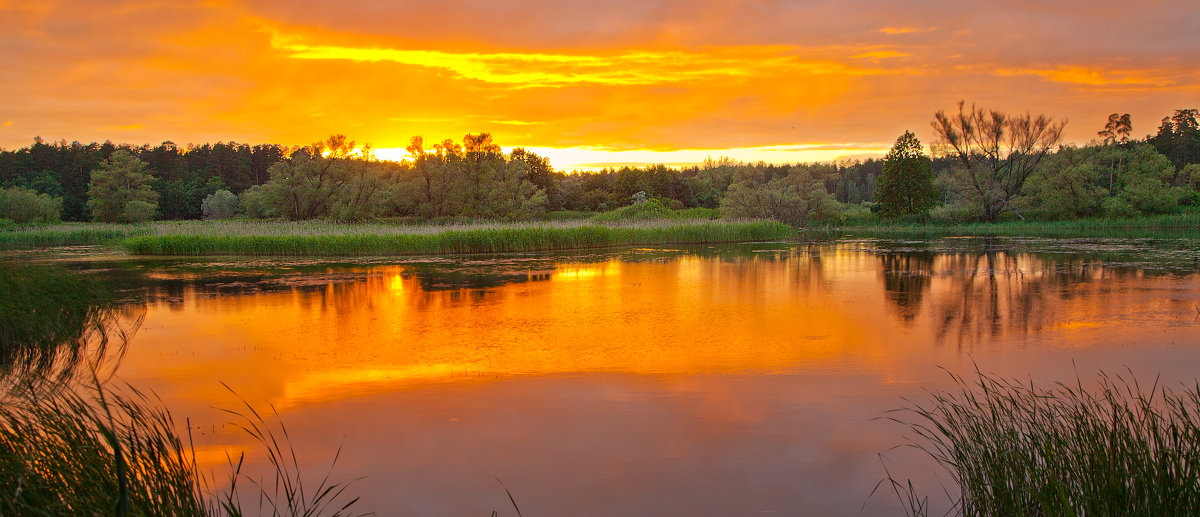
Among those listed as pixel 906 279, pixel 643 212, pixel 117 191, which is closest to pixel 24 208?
pixel 117 191

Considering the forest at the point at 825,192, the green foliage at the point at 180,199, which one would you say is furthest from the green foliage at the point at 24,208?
the green foliage at the point at 180,199

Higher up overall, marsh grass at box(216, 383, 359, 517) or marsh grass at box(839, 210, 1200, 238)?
marsh grass at box(839, 210, 1200, 238)

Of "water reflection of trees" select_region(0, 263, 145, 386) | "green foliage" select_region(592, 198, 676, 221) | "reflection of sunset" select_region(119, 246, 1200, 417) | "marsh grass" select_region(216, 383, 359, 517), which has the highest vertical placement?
"green foliage" select_region(592, 198, 676, 221)

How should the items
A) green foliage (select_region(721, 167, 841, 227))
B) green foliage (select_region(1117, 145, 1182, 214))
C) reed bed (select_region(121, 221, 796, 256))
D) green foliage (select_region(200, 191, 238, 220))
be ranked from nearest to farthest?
reed bed (select_region(121, 221, 796, 256)) → green foliage (select_region(1117, 145, 1182, 214)) → green foliage (select_region(721, 167, 841, 227)) → green foliage (select_region(200, 191, 238, 220))

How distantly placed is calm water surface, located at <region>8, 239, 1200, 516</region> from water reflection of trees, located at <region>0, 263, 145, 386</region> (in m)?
0.47

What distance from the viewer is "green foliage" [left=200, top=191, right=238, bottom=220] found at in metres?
58.6

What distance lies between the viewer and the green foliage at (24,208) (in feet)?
141

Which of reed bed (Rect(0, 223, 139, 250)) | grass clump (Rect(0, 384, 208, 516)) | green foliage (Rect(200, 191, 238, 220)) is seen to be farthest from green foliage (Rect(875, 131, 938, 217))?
green foliage (Rect(200, 191, 238, 220))

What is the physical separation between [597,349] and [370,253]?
19910 mm

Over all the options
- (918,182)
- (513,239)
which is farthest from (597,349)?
(918,182)

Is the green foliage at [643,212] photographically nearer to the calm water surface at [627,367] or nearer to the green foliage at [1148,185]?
the green foliage at [1148,185]

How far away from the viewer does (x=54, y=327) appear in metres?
8.55

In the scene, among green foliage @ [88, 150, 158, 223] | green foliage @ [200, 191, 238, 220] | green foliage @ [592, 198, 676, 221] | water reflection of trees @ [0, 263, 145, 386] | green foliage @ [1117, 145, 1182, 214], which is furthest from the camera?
green foliage @ [200, 191, 238, 220]

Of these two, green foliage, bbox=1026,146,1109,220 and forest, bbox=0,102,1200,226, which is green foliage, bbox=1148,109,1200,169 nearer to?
forest, bbox=0,102,1200,226
